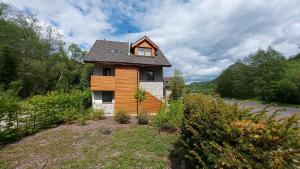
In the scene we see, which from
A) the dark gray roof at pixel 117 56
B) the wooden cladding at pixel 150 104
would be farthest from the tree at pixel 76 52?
the wooden cladding at pixel 150 104

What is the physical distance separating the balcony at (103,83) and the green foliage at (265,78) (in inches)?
598

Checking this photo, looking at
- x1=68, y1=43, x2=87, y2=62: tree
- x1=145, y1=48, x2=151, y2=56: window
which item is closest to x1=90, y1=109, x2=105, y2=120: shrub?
x1=145, y1=48, x2=151, y2=56: window

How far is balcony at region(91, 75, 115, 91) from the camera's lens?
49.6ft

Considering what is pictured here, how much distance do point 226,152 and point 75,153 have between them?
5.57 metres

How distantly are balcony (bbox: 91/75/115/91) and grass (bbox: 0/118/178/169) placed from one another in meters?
6.59

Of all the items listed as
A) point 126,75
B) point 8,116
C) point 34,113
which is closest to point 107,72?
point 126,75

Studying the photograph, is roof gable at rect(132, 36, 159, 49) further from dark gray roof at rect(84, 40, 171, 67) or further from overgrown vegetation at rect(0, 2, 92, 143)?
overgrown vegetation at rect(0, 2, 92, 143)

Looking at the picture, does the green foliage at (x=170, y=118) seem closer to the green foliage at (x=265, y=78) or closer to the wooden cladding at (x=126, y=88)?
the wooden cladding at (x=126, y=88)

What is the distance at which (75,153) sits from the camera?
6.20 metres

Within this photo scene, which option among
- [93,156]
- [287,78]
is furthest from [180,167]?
[287,78]

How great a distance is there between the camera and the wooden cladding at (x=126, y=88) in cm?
1574

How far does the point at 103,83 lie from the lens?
15406mm

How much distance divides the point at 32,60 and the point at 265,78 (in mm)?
45627

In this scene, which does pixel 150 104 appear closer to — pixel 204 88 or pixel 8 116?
pixel 204 88
